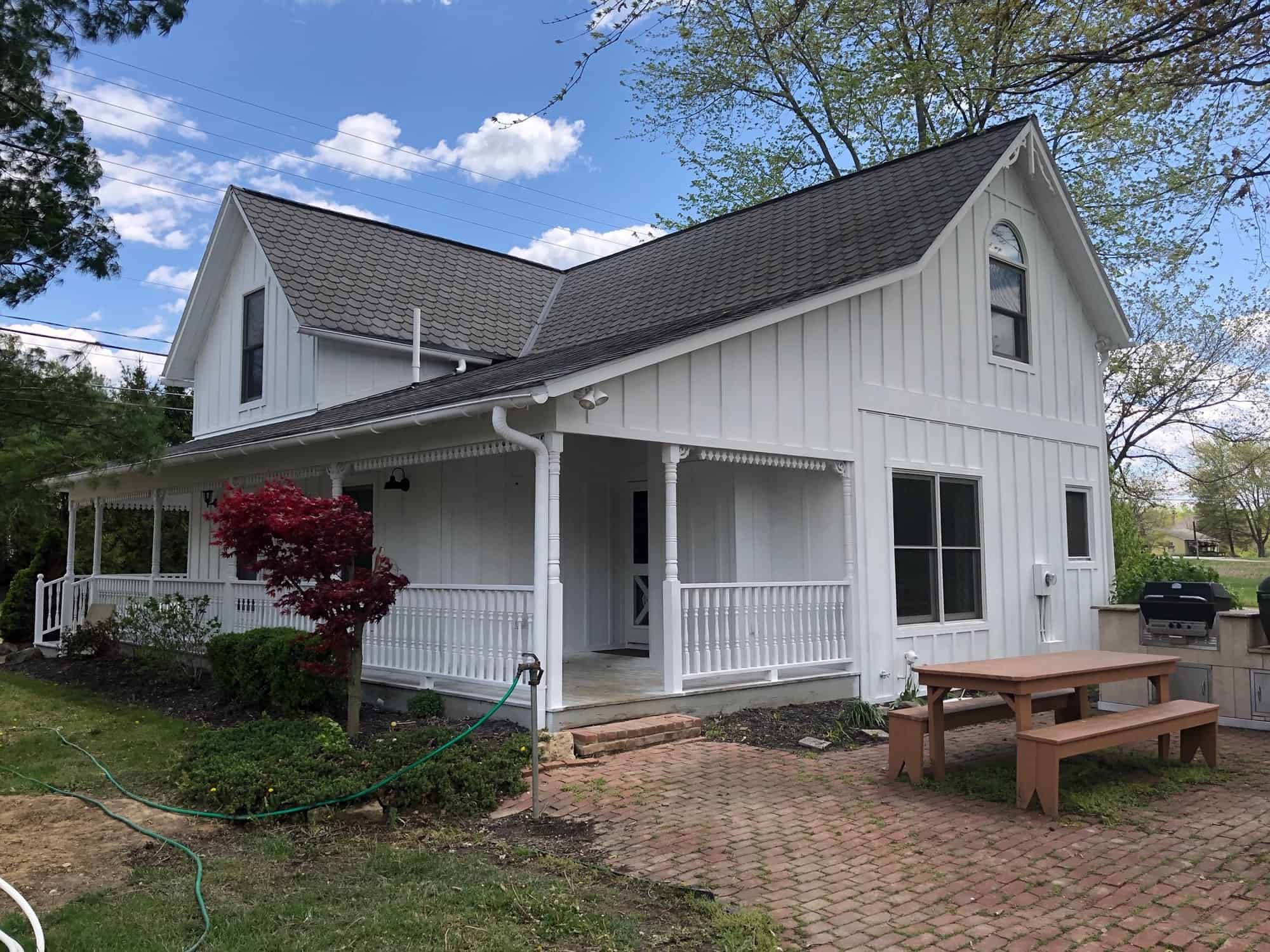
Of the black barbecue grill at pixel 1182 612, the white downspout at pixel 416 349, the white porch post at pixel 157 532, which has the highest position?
the white downspout at pixel 416 349

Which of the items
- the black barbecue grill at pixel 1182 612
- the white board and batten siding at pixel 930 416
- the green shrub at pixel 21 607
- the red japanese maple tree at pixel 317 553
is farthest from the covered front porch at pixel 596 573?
the green shrub at pixel 21 607

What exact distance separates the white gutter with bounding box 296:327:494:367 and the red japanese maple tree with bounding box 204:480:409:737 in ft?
16.6

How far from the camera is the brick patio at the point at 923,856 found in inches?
171

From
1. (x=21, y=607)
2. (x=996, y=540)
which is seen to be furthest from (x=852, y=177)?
(x=21, y=607)

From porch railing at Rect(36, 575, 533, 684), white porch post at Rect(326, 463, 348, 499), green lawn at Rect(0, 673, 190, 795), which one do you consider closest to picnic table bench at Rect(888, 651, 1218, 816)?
porch railing at Rect(36, 575, 533, 684)

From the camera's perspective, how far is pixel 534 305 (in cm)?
1623

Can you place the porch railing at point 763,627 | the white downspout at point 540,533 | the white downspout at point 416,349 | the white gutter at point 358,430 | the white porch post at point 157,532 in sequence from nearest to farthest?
1. the white gutter at point 358,430
2. the white downspout at point 540,533
3. the porch railing at point 763,627
4. the white downspout at point 416,349
5. the white porch post at point 157,532

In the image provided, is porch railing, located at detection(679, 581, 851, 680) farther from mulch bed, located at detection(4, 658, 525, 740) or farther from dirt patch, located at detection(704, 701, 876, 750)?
mulch bed, located at detection(4, 658, 525, 740)

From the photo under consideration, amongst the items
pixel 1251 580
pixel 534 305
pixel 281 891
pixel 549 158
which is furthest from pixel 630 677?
pixel 1251 580

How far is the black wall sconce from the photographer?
1131 cm

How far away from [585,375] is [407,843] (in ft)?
11.9

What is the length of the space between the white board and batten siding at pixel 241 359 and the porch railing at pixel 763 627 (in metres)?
6.57

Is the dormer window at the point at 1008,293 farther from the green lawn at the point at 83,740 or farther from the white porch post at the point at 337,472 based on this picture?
the green lawn at the point at 83,740

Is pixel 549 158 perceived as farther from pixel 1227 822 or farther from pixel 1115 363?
pixel 1227 822
